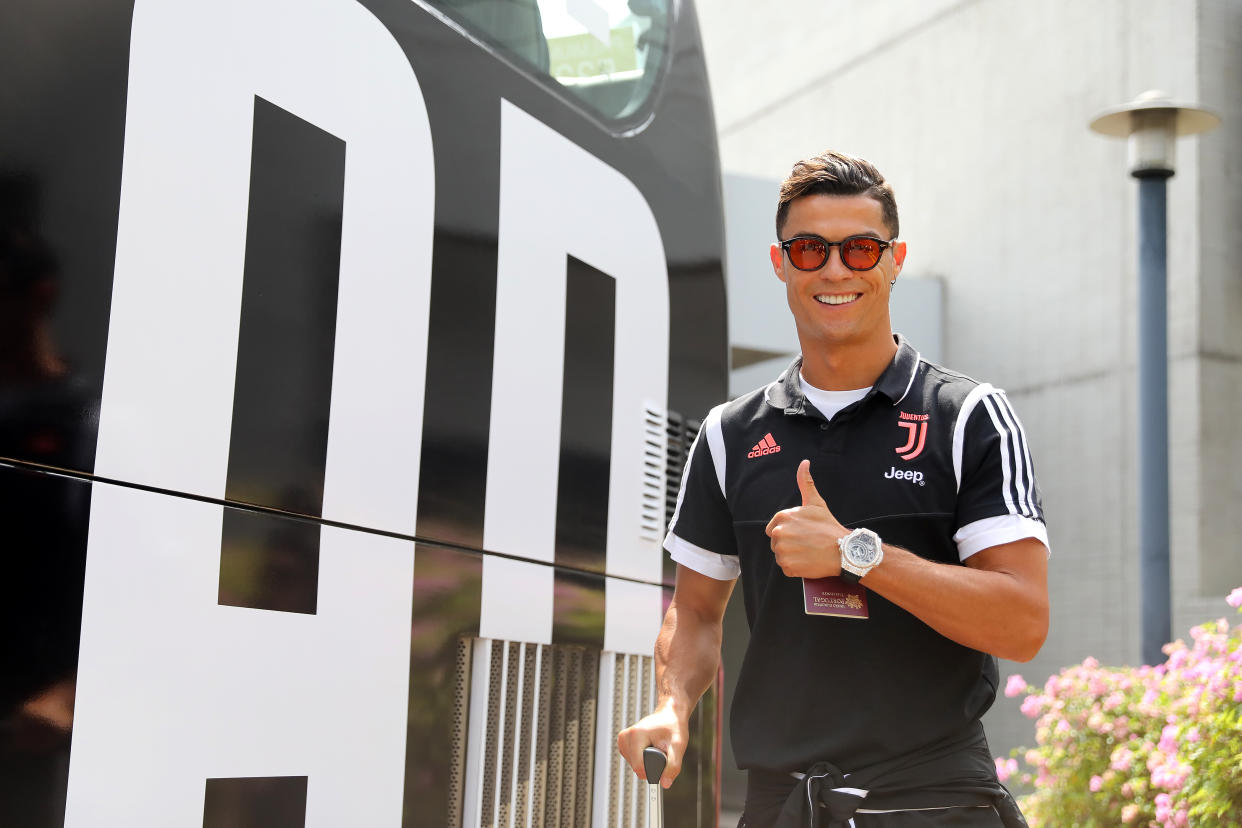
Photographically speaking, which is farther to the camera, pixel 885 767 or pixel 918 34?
pixel 918 34

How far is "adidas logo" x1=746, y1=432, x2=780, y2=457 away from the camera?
205 cm

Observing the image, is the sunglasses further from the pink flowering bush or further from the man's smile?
the pink flowering bush

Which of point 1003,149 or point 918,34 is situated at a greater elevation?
point 918,34

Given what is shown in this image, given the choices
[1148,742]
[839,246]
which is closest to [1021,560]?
[839,246]

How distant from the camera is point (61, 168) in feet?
6.42

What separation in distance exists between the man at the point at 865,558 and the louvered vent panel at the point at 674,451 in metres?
1.33

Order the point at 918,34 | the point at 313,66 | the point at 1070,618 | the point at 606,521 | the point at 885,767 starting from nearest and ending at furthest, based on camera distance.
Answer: the point at 885,767 < the point at 313,66 < the point at 606,521 < the point at 1070,618 < the point at 918,34

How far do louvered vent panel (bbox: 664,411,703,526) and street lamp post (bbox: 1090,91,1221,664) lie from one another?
4037 millimetres

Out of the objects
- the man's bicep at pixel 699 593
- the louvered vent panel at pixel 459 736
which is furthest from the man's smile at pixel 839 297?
the louvered vent panel at pixel 459 736

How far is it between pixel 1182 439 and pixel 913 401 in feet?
24.5

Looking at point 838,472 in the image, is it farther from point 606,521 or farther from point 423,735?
point 606,521

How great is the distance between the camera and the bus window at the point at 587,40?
120 inches

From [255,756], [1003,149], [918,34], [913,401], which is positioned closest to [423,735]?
[255,756]

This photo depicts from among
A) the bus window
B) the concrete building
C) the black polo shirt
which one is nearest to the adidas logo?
the black polo shirt
